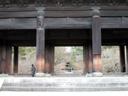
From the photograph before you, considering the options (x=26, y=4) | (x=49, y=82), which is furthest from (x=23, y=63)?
(x=49, y=82)

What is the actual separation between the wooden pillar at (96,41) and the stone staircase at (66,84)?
320cm

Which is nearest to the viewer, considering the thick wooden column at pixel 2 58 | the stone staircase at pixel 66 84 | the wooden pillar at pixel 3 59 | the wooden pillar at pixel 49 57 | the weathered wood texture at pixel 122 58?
the stone staircase at pixel 66 84

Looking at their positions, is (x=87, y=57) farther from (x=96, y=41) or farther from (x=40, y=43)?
(x=40, y=43)

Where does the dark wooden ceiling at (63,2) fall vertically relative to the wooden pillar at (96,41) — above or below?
above

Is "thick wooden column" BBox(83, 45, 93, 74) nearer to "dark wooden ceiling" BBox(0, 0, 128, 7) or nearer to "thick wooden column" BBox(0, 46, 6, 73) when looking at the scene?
"dark wooden ceiling" BBox(0, 0, 128, 7)

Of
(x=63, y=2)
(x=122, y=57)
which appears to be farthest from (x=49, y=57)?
(x=122, y=57)

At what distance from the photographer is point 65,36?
854 inches

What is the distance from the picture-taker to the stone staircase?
1331 centimetres

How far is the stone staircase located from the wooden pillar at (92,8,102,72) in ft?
10.5

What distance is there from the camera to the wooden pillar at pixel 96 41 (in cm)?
1742

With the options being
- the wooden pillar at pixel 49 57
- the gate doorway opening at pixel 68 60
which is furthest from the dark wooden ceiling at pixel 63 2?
the gate doorway opening at pixel 68 60

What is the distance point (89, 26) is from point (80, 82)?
5277mm

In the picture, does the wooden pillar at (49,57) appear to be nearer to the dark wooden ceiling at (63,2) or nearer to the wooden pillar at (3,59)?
Result: the wooden pillar at (3,59)

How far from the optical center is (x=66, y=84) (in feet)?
45.0
